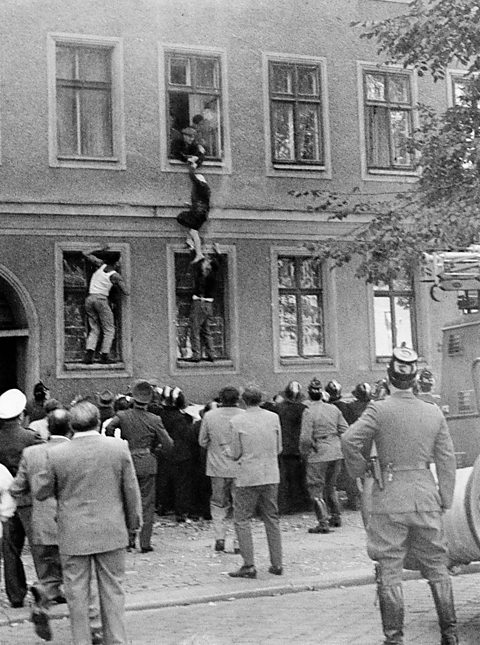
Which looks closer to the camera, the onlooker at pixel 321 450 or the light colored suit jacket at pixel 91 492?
the light colored suit jacket at pixel 91 492

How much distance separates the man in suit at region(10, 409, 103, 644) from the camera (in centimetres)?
891

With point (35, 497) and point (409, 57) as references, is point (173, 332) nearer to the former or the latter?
point (409, 57)

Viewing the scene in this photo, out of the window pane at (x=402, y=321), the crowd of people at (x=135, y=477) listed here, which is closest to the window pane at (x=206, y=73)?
the window pane at (x=402, y=321)

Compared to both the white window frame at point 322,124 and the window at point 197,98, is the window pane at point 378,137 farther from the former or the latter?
the window at point 197,98

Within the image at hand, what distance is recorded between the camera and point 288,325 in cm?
2161

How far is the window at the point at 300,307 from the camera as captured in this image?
70.7 feet

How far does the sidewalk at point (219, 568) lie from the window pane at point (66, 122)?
712 centimetres

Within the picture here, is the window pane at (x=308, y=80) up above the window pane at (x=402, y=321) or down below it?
above

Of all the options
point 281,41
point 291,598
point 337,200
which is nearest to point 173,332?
point 337,200

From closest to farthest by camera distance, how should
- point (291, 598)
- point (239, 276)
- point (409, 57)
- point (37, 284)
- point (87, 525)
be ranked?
point (87, 525)
point (291, 598)
point (409, 57)
point (37, 284)
point (239, 276)

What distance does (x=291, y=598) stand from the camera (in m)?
11.0

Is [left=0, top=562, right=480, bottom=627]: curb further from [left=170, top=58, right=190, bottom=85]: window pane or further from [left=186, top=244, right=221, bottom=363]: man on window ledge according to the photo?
[left=170, top=58, right=190, bottom=85]: window pane

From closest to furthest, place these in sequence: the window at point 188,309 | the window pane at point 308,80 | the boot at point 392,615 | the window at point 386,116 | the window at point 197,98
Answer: the boot at point 392,615 → the window at point 188,309 → the window at point 197,98 → the window pane at point 308,80 → the window at point 386,116

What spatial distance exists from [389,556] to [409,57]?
10910 mm
